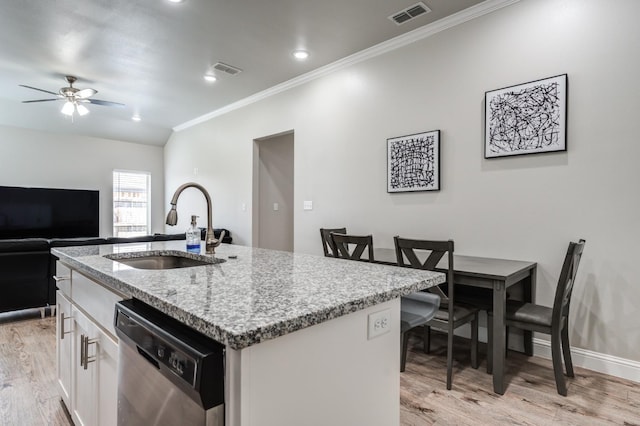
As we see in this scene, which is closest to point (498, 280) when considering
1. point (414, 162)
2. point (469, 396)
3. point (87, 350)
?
point (469, 396)

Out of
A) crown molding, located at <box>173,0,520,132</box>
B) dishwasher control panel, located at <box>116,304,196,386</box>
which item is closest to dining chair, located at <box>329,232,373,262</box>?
dishwasher control panel, located at <box>116,304,196,386</box>

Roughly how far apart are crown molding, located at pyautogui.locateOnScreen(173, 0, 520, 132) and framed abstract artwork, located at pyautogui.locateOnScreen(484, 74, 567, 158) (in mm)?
695

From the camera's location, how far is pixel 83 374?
1.56m

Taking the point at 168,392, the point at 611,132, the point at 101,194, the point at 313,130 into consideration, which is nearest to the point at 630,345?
the point at 611,132

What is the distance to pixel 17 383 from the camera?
2330 mm

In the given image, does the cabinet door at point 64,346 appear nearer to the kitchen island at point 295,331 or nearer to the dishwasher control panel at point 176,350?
the kitchen island at point 295,331

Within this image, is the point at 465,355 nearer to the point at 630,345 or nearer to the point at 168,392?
the point at 630,345

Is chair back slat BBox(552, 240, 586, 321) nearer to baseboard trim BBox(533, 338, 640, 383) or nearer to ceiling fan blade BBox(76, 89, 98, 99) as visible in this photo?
baseboard trim BBox(533, 338, 640, 383)

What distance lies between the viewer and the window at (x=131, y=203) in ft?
23.4

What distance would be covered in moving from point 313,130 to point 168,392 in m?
3.80

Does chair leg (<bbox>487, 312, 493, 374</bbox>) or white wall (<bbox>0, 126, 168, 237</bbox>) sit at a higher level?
white wall (<bbox>0, 126, 168, 237</bbox>)

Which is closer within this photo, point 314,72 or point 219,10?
point 219,10

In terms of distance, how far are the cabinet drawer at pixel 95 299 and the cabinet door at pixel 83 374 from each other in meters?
0.05

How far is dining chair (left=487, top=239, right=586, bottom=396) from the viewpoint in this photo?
2018 millimetres
